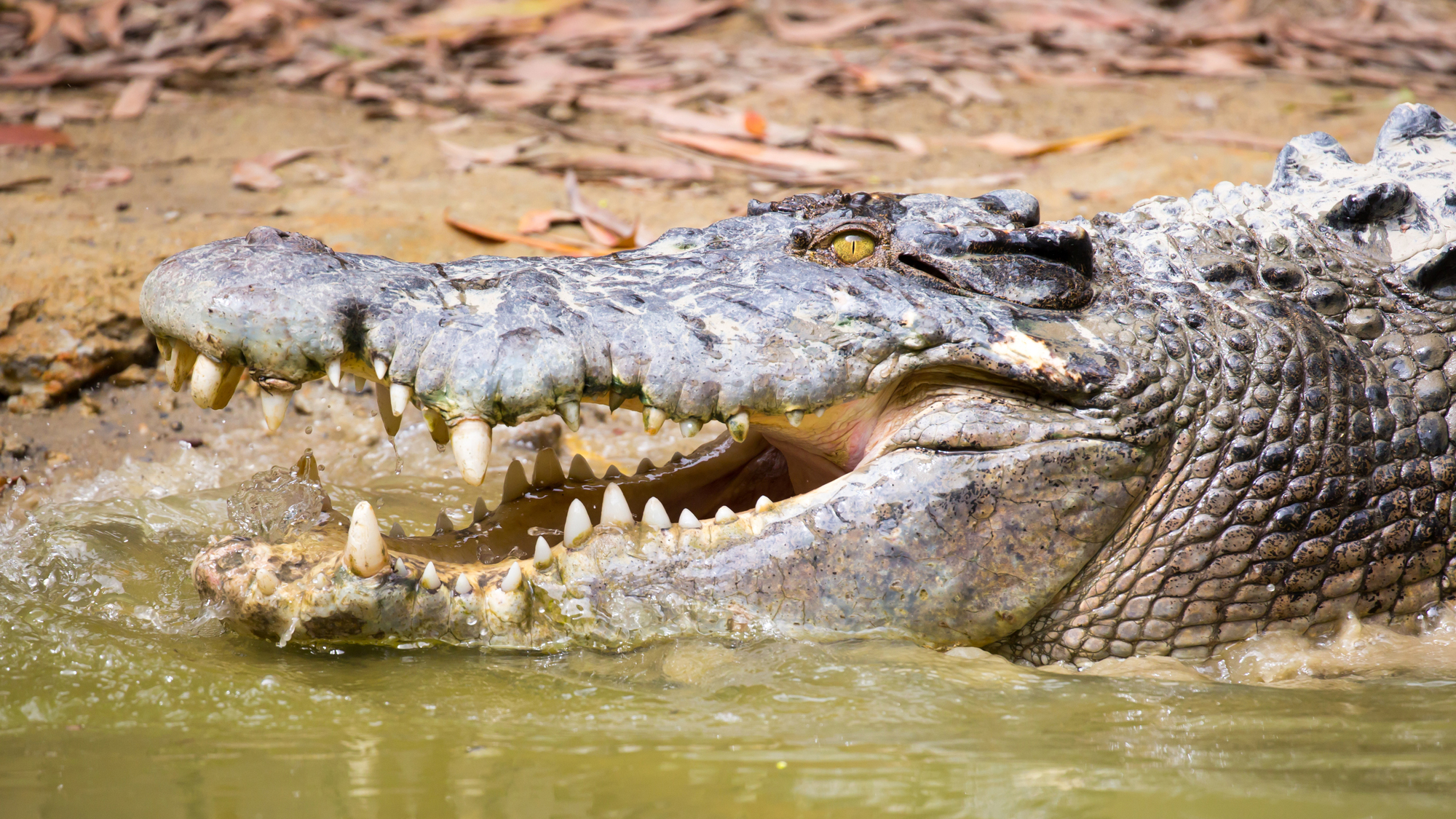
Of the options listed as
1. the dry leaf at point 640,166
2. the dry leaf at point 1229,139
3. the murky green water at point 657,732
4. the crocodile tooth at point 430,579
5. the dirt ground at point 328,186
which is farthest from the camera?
the dry leaf at point 1229,139

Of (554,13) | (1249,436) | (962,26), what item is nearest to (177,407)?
(1249,436)

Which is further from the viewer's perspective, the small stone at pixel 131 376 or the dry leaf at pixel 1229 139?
the dry leaf at pixel 1229 139

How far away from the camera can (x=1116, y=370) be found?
90.8 inches

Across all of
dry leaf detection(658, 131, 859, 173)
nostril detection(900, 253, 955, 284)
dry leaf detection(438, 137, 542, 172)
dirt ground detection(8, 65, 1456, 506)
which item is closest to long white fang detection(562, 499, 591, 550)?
nostril detection(900, 253, 955, 284)

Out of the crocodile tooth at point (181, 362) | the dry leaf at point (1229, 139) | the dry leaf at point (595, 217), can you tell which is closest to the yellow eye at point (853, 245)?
the crocodile tooth at point (181, 362)

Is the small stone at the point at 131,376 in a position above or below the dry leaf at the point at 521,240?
below

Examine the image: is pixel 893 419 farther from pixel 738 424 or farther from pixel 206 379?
pixel 206 379

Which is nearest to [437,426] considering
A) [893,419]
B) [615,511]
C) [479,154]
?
[615,511]

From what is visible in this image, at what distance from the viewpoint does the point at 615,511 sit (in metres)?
2.27

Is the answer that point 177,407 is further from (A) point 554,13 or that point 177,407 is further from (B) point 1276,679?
(A) point 554,13

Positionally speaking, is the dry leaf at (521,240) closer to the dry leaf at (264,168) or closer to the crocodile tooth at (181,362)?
the dry leaf at (264,168)

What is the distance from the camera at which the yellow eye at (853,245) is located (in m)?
2.41

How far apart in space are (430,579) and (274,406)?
1.48ft

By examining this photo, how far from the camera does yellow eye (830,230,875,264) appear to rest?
7.91 feet
